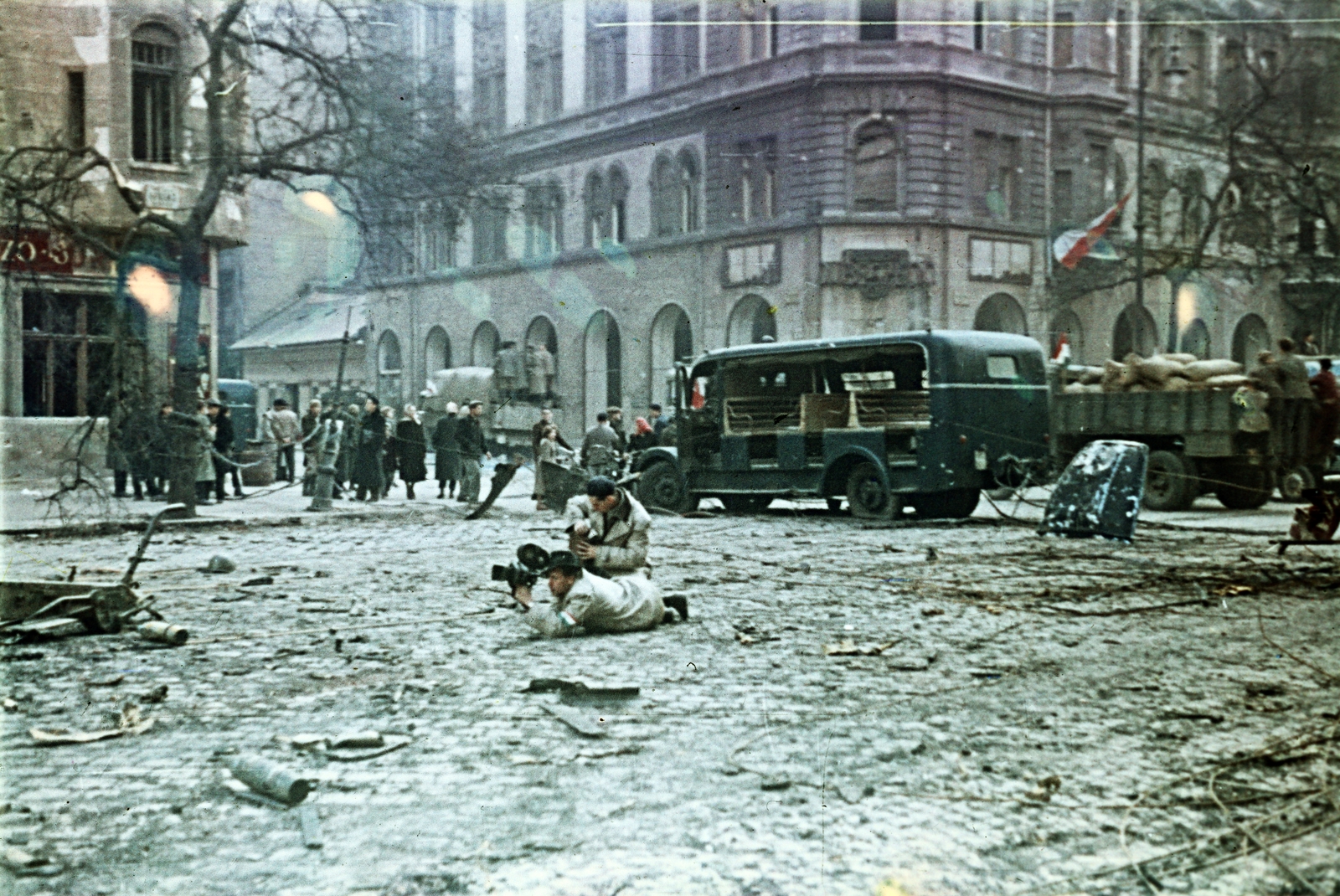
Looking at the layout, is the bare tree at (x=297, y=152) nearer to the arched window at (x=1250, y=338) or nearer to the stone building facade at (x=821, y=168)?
the stone building facade at (x=821, y=168)

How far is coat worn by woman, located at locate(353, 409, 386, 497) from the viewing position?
22.5 m

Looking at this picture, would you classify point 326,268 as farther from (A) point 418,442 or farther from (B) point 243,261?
(A) point 418,442

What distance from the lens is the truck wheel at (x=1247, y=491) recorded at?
733 inches

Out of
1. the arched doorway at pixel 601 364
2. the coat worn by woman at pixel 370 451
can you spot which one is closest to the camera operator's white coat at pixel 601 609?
the coat worn by woman at pixel 370 451

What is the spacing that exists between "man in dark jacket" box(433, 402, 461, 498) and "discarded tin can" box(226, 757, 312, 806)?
1696 centimetres

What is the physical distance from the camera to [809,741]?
6059 millimetres

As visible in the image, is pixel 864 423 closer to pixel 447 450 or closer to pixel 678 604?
pixel 447 450

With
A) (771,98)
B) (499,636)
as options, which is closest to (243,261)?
(771,98)

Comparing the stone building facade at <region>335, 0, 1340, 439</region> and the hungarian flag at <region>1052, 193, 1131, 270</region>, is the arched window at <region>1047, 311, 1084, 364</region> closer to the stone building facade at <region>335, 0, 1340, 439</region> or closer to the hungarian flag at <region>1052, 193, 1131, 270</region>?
the stone building facade at <region>335, 0, 1340, 439</region>

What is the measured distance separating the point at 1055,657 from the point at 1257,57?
30.9 metres

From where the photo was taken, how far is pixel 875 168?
33656 mm

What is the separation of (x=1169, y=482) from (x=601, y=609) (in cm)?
1249

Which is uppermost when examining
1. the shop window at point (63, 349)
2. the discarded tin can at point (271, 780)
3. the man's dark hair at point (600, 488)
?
the shop window at point (63, 349)

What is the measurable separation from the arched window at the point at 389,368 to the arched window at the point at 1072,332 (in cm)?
2325
